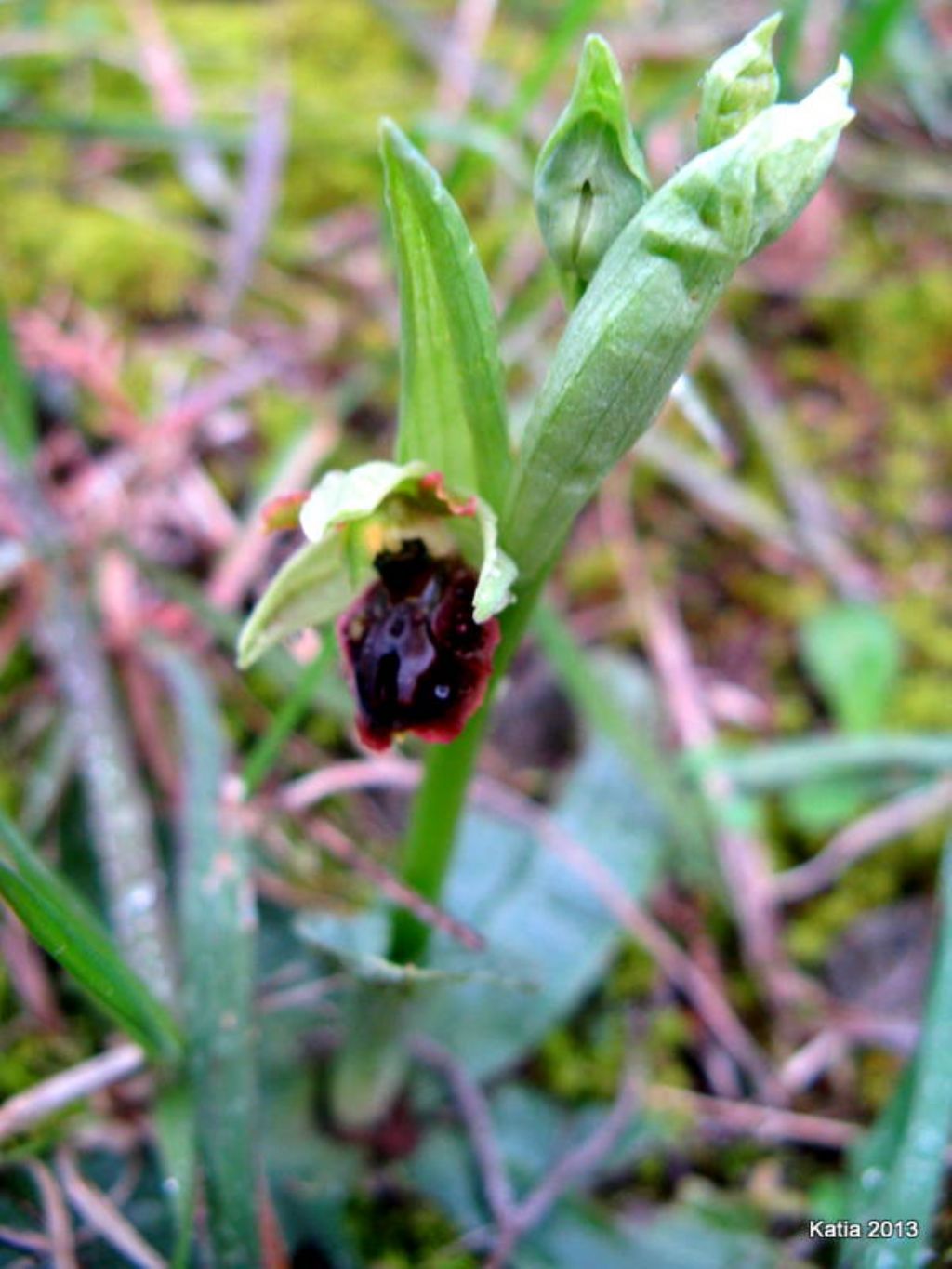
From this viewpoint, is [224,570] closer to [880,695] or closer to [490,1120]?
[490,1120]

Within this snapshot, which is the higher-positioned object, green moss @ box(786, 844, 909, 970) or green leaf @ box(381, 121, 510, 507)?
green leaf @ box(381, 121, 510, 507)

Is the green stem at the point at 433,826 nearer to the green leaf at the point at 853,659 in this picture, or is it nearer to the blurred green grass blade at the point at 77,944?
the blurred green grass blade at the point at 77,944

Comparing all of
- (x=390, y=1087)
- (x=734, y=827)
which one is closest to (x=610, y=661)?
(x=734, y=827)

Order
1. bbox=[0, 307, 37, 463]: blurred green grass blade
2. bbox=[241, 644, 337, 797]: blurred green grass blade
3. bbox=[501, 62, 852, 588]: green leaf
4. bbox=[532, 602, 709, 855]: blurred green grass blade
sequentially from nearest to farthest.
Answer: bbox=[501, 62, 852, 588]: green leaf < bbox=[241, 644, 337, 797]: blurred green grass blade < bbox=[0, 307, 37, 463]: blurred green grass blade < bbox=[532, 602, 709, 855]: blurred green grass blade

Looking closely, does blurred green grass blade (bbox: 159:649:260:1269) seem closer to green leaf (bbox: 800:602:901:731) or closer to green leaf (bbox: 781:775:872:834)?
green leaf (bbox: 781:775:872:834)

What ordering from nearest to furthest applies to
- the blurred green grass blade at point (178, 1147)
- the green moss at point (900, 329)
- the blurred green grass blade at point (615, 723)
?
the blurred green grass blade at point (178, 1147) < the blurred green grass blade at point (615, 723) < the green moss at point (900, 329)

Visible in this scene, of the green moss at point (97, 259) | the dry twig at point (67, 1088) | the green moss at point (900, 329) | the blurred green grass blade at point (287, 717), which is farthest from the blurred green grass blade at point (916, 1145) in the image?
the green moss at point (97, 259)

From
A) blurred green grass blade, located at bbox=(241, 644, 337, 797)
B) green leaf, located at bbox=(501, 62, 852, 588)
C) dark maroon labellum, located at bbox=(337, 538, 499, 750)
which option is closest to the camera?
green leaf, located at bbox=(501, 62, 852, 588)

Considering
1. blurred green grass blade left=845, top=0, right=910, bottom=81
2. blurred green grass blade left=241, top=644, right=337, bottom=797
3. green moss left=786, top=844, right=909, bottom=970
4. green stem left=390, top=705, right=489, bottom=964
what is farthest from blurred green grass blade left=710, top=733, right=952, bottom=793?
blurred green grass blade left=845, top=0, right=910, bottom=81
